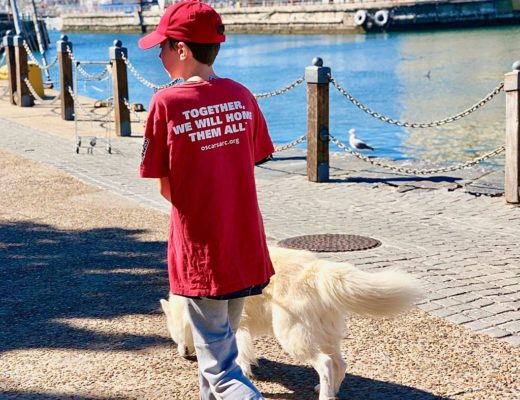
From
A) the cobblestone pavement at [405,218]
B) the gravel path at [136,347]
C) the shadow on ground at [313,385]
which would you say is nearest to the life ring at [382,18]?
the cobblestone pavement at [405,218]

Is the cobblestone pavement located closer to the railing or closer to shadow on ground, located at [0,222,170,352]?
the railing

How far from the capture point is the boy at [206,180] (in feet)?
12.7

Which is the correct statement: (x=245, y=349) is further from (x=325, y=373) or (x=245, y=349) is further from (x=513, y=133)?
(x=513, y=133)

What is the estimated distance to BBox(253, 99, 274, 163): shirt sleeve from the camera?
419cm

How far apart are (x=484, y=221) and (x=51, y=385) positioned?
5.13m

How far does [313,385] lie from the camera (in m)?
4.94

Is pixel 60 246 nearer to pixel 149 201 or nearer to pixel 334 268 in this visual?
pixel 149 201

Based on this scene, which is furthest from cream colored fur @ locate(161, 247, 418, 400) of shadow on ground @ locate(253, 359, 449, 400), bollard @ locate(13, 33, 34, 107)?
bollard @ locate(13, 33, 34, 107)

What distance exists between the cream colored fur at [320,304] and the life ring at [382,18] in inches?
2740

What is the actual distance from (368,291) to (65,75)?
14463mm

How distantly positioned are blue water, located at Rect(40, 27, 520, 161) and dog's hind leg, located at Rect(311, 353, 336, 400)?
12439 millimetres

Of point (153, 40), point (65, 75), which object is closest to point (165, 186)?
point (153, 40)

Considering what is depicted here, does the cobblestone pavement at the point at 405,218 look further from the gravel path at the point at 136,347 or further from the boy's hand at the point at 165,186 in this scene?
the boy's hand at the point at 165,186

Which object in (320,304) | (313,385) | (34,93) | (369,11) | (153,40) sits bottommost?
(313,385)
